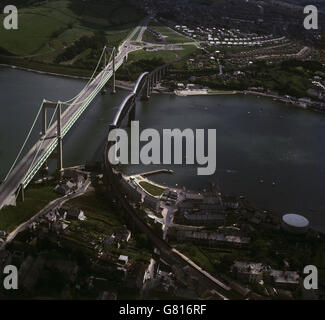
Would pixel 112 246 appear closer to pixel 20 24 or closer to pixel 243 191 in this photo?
pixel 243 191

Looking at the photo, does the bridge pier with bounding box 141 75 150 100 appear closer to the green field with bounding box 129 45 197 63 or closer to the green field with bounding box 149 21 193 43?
the green field with bounding box 129 45 197 63

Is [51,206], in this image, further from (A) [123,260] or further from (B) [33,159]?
(A) [123,260]

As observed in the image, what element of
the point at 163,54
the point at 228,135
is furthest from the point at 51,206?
the point at 163,54

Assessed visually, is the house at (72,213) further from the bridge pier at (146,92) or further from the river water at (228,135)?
the bridge pier at (146,92)

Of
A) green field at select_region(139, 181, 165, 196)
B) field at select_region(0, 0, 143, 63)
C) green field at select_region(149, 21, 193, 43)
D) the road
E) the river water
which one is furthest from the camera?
green field at select_region(149, 21, 193, 43)

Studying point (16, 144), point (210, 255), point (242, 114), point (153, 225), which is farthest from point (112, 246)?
point (242, 114)

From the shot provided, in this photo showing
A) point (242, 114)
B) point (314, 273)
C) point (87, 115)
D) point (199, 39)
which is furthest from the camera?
point (199, 39)

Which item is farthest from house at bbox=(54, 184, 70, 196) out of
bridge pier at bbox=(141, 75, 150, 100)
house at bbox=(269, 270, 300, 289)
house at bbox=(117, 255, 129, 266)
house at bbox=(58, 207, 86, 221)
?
bridge pier at bbox=(141, 75, 150, 100)
